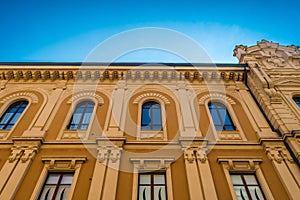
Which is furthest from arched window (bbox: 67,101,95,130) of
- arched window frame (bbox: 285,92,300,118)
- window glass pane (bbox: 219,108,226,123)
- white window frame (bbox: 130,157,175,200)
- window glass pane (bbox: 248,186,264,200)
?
arched window frame (bbox: 285,92,300,118)

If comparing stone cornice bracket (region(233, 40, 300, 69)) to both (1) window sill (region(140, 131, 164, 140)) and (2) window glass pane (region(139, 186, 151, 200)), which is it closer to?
(1) window sill (region(140, 131, 164, 140))

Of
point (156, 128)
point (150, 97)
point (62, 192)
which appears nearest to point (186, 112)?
point (156, 128)

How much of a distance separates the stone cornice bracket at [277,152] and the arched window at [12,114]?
10.0 m

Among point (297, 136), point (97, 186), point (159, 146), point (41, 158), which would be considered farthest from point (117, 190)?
point (297, 136)

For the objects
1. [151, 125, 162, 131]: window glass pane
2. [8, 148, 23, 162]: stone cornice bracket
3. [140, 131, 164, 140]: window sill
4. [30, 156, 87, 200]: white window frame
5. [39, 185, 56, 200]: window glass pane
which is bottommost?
[39, 185, 56, 200]: window glass pane

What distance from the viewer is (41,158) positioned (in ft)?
→ 27.5

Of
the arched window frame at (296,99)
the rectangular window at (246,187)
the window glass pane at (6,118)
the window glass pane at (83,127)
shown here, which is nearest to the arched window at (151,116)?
the window glass pane at (83,127)

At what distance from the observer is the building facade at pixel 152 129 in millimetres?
7641

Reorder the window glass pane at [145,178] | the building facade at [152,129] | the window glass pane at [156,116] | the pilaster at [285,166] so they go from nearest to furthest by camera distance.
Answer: the pilaster at [285,166]
the building facade at [152,129]
the window glass pane at [145,178]
the window glass pane at [156,116]

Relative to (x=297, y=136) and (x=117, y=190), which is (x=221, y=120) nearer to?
(x=297, y=136)

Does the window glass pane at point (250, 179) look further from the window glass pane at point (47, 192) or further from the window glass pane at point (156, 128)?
the window glass pane at point (47, 192)

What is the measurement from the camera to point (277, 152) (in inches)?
339

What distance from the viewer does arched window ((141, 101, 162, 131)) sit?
10.4 metres

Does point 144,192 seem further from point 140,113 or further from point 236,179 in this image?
point 140,113
